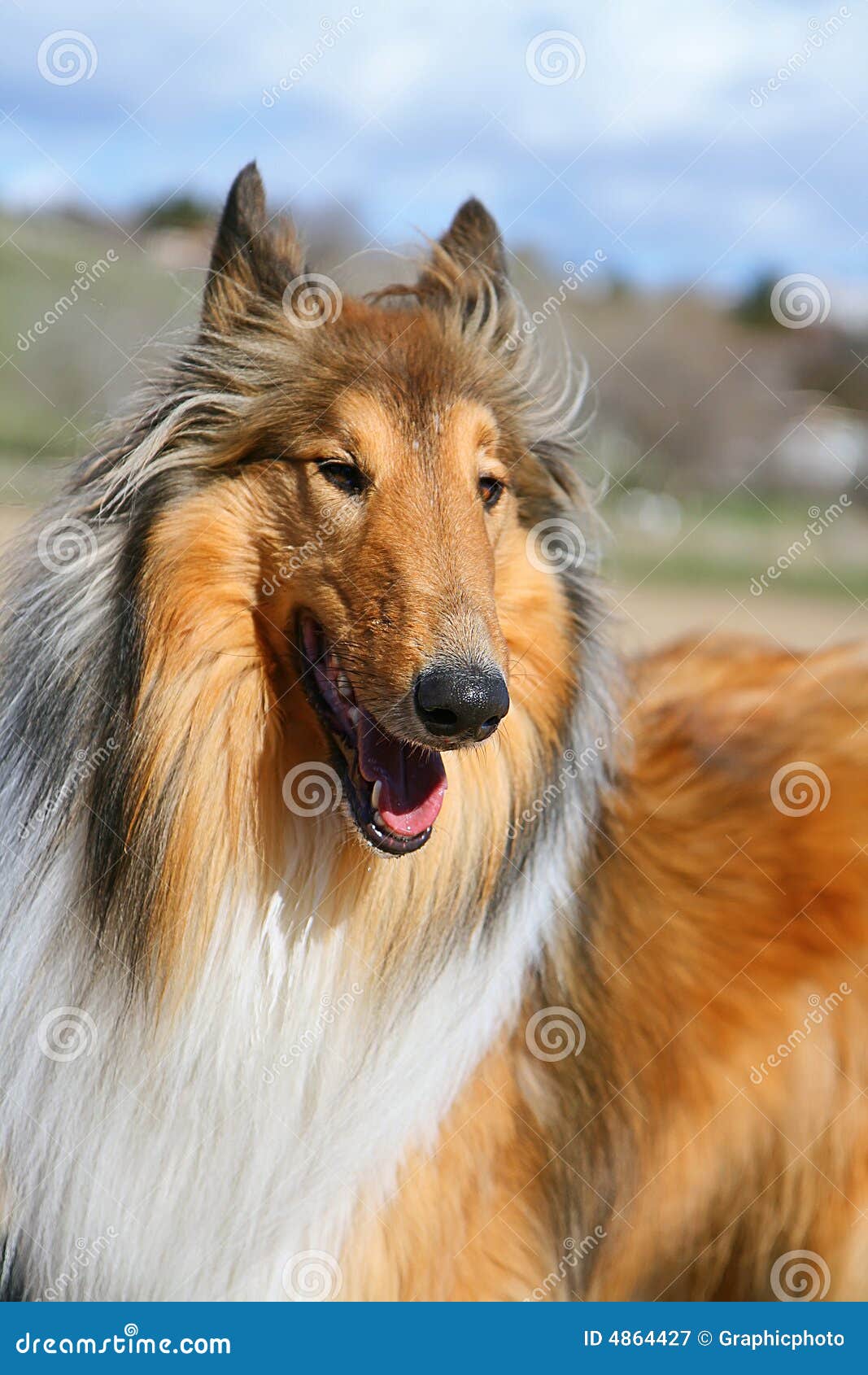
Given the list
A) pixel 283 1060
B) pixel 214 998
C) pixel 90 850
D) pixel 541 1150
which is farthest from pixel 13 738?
pixel 541 1150

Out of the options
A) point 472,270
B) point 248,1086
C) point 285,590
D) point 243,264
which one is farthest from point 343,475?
→ point 248,1086

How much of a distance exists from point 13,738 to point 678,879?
5.91 ft

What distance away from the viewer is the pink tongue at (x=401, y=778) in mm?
2764

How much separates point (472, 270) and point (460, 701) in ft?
4.47

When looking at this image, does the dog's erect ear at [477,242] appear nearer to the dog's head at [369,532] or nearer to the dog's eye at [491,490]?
the dog's head at [369,532]

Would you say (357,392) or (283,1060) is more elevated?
(357,392)

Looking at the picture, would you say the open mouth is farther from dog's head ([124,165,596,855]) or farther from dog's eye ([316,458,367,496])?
dog's eye ([316,458,367,496])

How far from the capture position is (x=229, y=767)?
113 inches

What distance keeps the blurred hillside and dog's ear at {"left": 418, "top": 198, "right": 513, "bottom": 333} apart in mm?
93

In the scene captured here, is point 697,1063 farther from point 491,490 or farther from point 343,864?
point 491,490

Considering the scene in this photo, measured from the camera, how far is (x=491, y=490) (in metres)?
3.03

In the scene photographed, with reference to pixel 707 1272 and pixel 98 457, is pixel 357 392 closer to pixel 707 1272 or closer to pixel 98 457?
pixel 98 457

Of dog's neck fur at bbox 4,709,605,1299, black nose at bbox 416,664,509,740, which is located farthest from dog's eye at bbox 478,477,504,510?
dog's neck fur at bbox 4,709,605,1299

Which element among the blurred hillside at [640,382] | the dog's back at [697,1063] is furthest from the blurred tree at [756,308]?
the dog's back at [697,1063]
